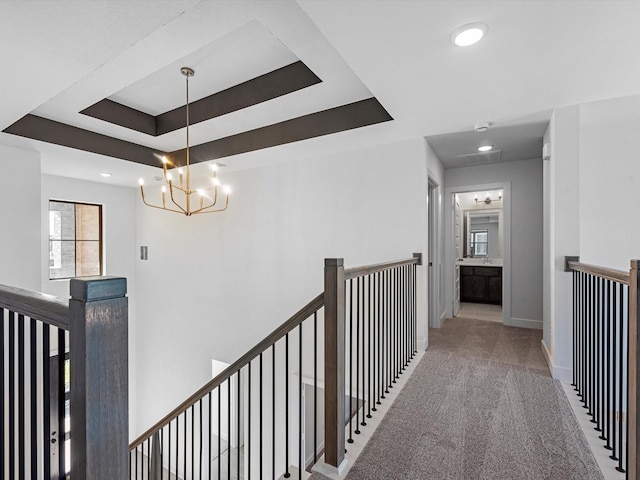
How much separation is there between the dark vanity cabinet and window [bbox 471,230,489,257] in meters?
0.66

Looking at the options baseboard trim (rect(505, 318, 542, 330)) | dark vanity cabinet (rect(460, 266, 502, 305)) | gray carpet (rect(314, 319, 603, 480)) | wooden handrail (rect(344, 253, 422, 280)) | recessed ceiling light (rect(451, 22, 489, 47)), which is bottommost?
gray carpet (rect(314, 319, 603, 480))

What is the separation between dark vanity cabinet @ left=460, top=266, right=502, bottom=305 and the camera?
6.17 meters

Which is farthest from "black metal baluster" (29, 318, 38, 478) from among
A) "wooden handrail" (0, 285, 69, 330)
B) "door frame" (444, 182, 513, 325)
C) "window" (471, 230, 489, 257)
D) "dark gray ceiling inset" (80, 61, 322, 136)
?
"window" (471, 230, 489, 257)

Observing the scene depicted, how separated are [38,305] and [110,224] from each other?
18.2 feet

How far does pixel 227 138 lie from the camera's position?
13.3 ft

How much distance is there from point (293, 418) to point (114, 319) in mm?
4161

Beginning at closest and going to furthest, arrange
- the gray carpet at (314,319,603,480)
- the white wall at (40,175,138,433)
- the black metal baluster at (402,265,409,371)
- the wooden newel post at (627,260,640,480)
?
1. the wooden newel post at (627,260,640,480)
2. the gray carpet at (314,319,603,480)
3. the black metal baluster at (402,265,409,371)
4. the white wall at (40,175,138,433)

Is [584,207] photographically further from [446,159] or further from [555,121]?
[446,159]

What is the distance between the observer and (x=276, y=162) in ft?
14.3

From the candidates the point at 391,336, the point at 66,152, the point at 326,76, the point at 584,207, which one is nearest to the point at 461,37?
the point at 326,76

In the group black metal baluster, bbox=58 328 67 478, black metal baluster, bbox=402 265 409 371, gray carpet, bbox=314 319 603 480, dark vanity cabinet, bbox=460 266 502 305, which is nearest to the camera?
black metal baluster, bbox=58 328 67 478

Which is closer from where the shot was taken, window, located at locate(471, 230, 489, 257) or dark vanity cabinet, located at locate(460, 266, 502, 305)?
dark vanity cabinet, located at locate(460, 266, 502, 305)

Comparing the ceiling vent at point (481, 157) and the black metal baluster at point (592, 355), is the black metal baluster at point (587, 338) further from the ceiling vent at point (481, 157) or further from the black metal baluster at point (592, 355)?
the ceiling vent at point (481, 157)

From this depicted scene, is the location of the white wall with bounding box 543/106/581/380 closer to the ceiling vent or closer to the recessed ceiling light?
the ceiling vent
